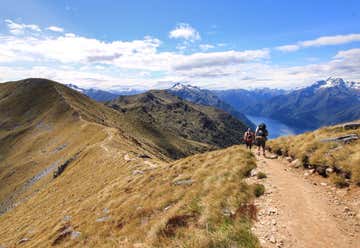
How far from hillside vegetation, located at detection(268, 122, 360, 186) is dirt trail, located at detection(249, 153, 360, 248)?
95 centimetres

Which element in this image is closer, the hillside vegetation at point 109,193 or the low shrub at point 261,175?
the hillside vegetation at point 109,193

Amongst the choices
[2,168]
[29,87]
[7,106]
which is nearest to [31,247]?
[2,168]

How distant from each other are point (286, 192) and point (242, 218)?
359 centimetres

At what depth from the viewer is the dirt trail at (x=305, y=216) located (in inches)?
319

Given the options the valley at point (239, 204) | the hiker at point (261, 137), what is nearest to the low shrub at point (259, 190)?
the valley at point (239, 204)

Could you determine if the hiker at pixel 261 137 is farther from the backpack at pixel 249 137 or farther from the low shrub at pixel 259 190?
the low shrub at pixel 259 190

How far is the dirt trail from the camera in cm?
811

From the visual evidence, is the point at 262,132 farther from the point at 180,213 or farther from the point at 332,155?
the point at 180,213

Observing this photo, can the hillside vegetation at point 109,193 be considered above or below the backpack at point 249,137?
below

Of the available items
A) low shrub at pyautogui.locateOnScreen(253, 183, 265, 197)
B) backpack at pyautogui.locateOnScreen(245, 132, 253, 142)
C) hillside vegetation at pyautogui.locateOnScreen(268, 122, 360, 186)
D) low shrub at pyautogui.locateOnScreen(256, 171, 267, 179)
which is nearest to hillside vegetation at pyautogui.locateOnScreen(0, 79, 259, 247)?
low shrub at pyautogui.locateOnScreen(253, 183, 265, 197)

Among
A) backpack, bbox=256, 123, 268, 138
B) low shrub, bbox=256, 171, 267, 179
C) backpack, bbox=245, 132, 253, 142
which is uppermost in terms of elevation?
backpack, bbox=256, 123, 268, 138

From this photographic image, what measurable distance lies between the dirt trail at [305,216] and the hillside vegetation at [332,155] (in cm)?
95

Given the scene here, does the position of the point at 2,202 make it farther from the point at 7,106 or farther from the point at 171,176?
the point at 7,106

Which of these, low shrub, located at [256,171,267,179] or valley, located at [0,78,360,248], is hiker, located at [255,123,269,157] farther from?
low shrub, located at [256,171,267,179]
